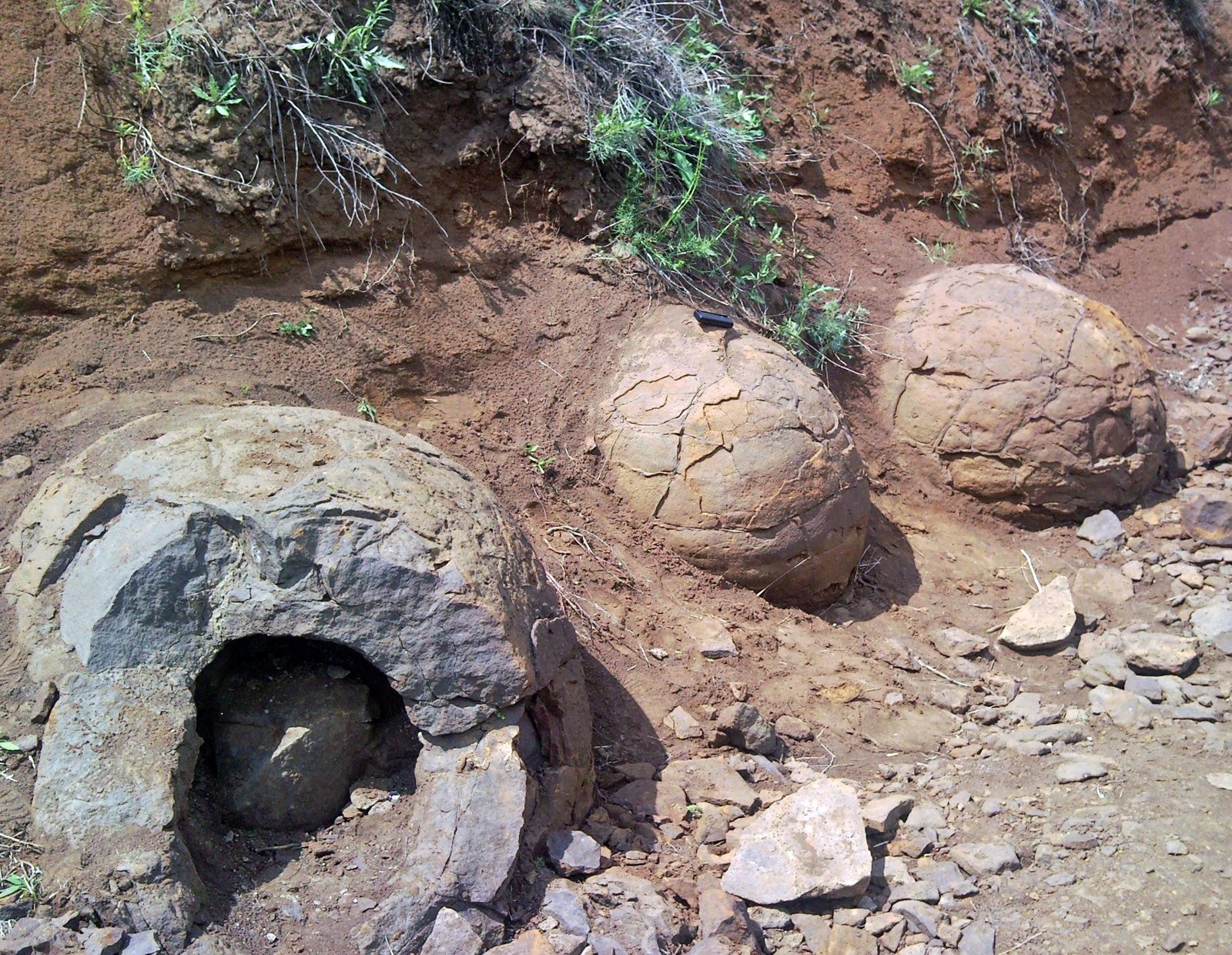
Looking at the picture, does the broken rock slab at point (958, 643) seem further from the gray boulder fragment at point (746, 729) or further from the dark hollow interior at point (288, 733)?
the dark hollow interior at point (288, 733)

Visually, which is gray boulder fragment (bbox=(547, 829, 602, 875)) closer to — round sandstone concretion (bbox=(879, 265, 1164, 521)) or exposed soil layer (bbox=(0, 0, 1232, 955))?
exposed soil layer (bbox=(0, 0, 1232, 955))

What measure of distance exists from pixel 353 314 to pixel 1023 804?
9.91ft

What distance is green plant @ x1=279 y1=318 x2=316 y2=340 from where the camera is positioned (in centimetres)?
417

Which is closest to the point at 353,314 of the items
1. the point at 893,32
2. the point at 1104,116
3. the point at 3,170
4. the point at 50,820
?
the point at 3,170

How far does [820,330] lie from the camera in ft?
17.3

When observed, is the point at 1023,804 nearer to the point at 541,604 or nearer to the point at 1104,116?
the point at 541,604

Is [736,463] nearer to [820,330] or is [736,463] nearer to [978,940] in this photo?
[820,330]

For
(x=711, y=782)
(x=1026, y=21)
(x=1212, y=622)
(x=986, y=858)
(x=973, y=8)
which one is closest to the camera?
(x=986, y=858)

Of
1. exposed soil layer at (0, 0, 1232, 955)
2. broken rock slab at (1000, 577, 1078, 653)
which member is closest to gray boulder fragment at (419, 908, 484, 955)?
exposed soil layer at (0, 0, 1232, 955)

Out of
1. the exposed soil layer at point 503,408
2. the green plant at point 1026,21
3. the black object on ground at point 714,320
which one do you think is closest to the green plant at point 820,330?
the exposed soil layer at point 503,408

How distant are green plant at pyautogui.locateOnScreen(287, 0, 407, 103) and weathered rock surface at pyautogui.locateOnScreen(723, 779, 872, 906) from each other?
3121 mm

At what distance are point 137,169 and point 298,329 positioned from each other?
80 cm

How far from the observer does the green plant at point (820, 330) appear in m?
5.14

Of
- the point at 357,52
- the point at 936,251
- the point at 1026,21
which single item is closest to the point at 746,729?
the point at 357,52
